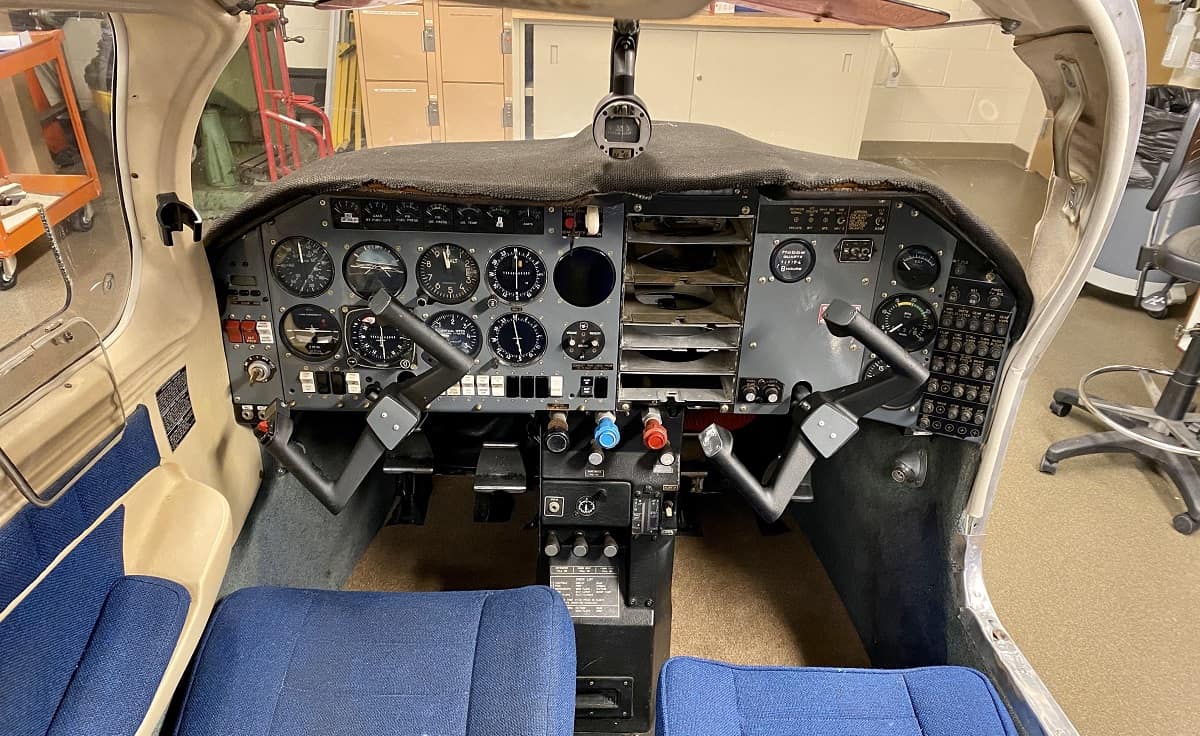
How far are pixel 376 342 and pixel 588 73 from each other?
354cm

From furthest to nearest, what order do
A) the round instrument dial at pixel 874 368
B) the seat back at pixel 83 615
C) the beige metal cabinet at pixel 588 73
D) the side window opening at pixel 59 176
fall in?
1. the beige metal cabinet at pixel 588 73
2. the round instrument dial at pixel 874 368
3. the side window opening at pixel 59 176
4. the seat back at pixel 83 615

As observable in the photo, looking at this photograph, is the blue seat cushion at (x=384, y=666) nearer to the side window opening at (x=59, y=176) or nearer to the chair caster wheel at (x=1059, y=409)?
the side window opening at (x=59, y=176)

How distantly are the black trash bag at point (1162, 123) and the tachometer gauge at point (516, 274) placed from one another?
7.46 ft

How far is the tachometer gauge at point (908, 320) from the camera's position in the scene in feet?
5.31

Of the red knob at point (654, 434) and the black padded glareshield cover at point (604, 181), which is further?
the red knob at point (654, 434)

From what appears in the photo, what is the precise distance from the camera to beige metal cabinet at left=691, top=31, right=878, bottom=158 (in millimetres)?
4789

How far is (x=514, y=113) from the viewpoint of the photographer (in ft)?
15.7

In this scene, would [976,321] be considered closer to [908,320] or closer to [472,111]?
[908,320]

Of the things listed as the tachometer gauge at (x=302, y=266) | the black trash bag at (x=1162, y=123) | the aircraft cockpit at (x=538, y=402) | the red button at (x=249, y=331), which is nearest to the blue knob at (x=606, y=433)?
the aircraft cockpit at (x=538, y=402)

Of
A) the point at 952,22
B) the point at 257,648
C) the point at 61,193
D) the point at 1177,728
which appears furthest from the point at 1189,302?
the point at 61,193

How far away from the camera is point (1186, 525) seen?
256 centimetres

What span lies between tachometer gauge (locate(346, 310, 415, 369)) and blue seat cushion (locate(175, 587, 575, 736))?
1.54ft

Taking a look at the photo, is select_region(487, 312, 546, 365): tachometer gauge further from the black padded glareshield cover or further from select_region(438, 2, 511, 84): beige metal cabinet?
select_region(438, 2, 511, 84): beige metal cabinet

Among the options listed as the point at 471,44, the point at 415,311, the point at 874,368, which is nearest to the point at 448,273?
the point at 415,311
